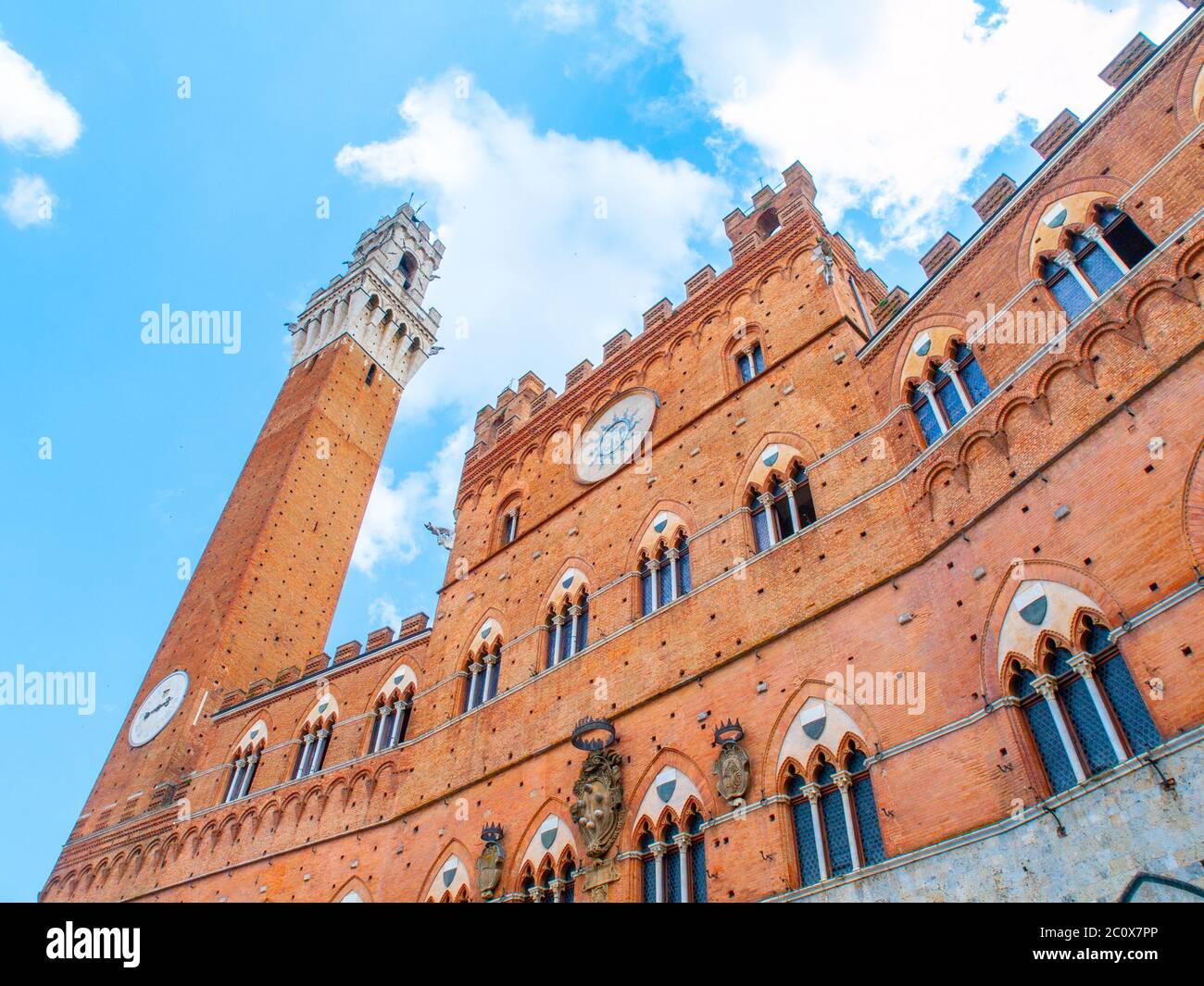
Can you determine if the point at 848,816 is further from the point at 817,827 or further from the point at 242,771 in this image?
→ the point at 242,771

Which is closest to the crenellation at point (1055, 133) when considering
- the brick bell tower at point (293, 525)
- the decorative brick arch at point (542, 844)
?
the decorative brick arch at point (542, 844)

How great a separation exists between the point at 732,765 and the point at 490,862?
429 cm

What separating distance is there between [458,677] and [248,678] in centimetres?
980

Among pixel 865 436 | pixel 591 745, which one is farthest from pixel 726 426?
pixel 591 745

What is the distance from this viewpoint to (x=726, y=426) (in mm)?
13852

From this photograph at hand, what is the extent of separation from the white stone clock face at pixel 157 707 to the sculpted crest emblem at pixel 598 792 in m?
14.4

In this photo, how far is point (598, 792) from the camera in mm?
11547

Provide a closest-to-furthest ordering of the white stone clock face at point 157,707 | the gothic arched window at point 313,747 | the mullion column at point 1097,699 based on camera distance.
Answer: the mullion column at point 1097,699, the gothic arched window at point 313,747, the white stone clock face at point 157,707

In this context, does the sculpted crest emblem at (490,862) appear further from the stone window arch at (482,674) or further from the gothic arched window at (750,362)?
the gothic arched window at (750,362)

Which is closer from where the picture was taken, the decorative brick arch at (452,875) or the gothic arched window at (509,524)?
the decorative brick arch at (452,875)

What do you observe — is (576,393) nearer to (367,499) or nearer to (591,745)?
(591,745)

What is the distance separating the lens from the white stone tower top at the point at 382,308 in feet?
112

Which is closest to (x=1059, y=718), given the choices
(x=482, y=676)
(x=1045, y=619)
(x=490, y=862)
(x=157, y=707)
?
(x=1045, y=619)

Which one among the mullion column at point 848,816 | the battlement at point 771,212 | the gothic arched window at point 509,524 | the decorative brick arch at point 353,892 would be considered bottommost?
the mullion column at point 848,816
